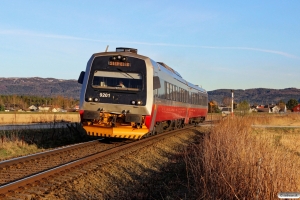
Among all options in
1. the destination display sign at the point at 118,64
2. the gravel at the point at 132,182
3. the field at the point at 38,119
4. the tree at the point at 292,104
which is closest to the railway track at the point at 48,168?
the gravel at the point at 132,182

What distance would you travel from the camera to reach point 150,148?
1560cm

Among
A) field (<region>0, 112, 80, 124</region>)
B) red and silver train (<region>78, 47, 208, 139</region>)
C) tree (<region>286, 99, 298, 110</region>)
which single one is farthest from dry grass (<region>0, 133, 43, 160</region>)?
tree (<region>286, 99, 298, 110</region>)

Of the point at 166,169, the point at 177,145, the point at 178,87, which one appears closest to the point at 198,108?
the point at 178,87

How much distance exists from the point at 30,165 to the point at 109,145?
5395 mm

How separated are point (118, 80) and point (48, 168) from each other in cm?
560

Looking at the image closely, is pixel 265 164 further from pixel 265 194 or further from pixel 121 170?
pixel 121 170

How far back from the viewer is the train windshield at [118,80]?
14914 mm

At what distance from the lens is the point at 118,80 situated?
49.3 feet

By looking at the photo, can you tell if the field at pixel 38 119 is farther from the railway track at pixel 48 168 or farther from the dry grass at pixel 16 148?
the railway track at pixel 48 168

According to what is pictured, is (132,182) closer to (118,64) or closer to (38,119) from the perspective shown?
(118,64)

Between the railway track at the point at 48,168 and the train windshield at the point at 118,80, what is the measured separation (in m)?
2.21

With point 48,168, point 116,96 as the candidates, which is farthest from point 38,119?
point 48,168

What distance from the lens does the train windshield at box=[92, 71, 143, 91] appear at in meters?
14.9

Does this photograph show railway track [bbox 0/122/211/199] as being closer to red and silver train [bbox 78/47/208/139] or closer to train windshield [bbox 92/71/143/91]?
red and silver train [bbox 78/47/208/139]
